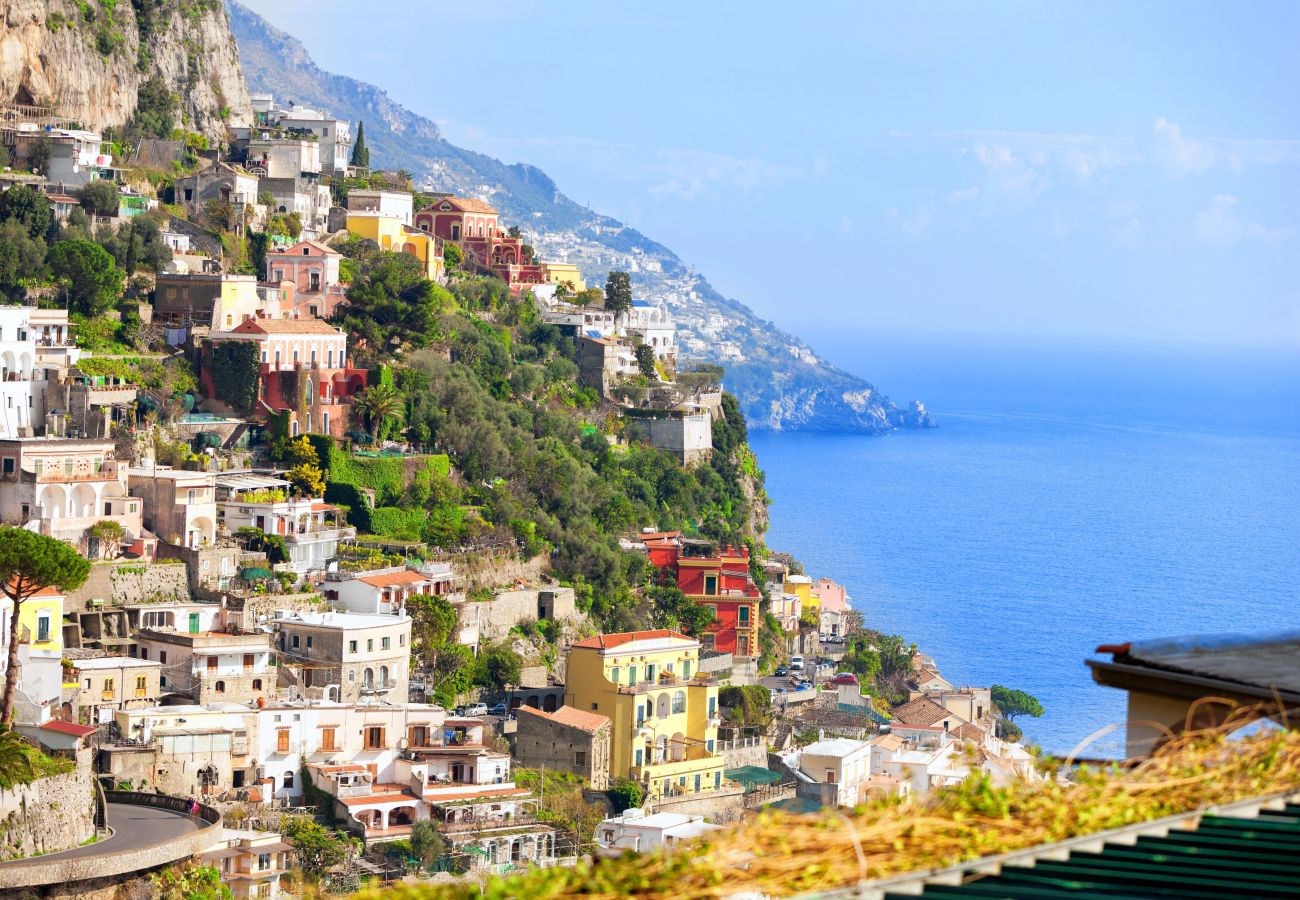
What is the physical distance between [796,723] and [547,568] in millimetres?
5079

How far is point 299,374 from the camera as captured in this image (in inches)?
1476

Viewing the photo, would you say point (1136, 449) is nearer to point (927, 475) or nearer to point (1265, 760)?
point (927, 475)

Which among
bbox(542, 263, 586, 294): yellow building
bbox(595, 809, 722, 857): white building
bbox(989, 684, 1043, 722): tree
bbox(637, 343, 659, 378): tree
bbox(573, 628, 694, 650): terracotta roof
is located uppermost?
bbox(542, 263, 586, 294): yellow building

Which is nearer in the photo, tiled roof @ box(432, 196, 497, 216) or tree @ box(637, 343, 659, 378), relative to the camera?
tree @ box(637, 343, 659, 378)

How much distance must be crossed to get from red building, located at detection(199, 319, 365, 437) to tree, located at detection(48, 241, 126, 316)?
1907 millimetres

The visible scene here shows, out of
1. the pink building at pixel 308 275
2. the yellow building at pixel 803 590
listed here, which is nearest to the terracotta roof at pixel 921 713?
the yellow building at pixel 803 590

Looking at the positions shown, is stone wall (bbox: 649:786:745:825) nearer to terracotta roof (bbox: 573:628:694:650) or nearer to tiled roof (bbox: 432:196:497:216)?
terracotta roof (bbox: 573:628:694:650)

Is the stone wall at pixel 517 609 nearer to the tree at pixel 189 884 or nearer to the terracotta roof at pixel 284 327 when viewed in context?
the terracotta roof at pixel 284 327

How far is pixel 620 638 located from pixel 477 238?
19.6 metres

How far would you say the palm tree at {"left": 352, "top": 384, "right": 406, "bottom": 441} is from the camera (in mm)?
38844

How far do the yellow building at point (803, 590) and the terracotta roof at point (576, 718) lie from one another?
49.2ft

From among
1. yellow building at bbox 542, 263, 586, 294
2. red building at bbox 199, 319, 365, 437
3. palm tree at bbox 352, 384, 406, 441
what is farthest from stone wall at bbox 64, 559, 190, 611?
yellow building at bbox 542, 263, 586, 294

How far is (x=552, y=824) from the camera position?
29391 mm

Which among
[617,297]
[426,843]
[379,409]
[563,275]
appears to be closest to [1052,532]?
[563,275]
